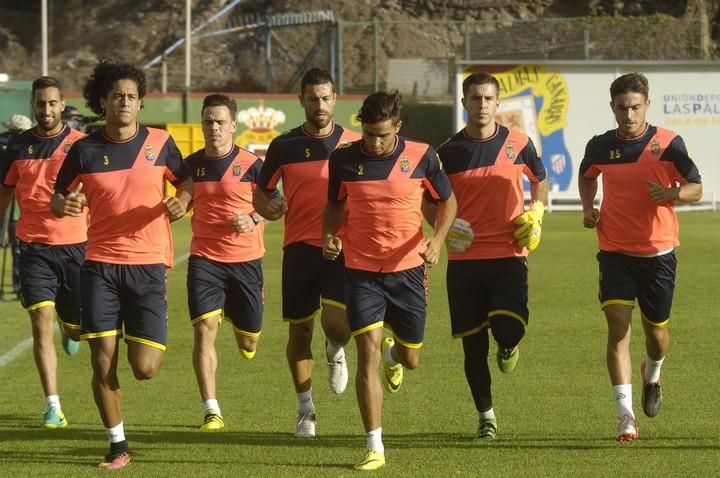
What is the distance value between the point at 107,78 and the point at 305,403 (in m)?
2.62

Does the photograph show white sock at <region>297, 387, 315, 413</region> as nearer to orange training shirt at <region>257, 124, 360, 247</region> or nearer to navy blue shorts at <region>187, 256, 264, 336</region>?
navy blue shorts at <region>187, 256, 264, 336</region>

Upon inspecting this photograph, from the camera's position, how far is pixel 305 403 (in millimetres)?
9453

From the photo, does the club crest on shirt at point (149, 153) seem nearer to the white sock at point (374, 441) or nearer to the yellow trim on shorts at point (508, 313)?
the white sock at point (374, 441)

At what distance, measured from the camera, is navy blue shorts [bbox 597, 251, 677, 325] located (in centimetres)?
915

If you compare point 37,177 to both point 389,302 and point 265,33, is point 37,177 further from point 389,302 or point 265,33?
point 265,33

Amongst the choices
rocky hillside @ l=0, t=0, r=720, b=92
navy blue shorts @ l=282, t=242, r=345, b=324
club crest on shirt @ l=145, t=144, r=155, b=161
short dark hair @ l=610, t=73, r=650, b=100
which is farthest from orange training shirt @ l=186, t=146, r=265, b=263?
rocky hillside @ l=0, t=0, r=720, b=92

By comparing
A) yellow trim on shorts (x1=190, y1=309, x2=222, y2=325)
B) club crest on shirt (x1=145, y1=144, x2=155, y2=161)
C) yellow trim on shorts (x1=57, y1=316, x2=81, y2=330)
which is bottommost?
yellow trim on shorts (x1=57, y1=316, x2=81, y2=330)

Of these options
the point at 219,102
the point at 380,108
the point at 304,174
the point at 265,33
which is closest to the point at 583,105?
the point at 265,33

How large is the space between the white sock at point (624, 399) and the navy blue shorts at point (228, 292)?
9.02 feet

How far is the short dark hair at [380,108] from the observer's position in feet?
Answer: 26.8

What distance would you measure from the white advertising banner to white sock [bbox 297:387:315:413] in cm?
2988

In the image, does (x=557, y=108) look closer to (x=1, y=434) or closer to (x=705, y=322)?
(x=705, y=322)

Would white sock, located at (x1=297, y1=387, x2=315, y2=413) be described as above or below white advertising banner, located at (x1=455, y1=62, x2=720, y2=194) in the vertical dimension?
below

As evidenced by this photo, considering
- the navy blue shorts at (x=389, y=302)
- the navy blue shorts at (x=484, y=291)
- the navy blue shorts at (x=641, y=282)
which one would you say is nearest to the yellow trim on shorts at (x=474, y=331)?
the navy blue shorts at (x=484, y=291)
